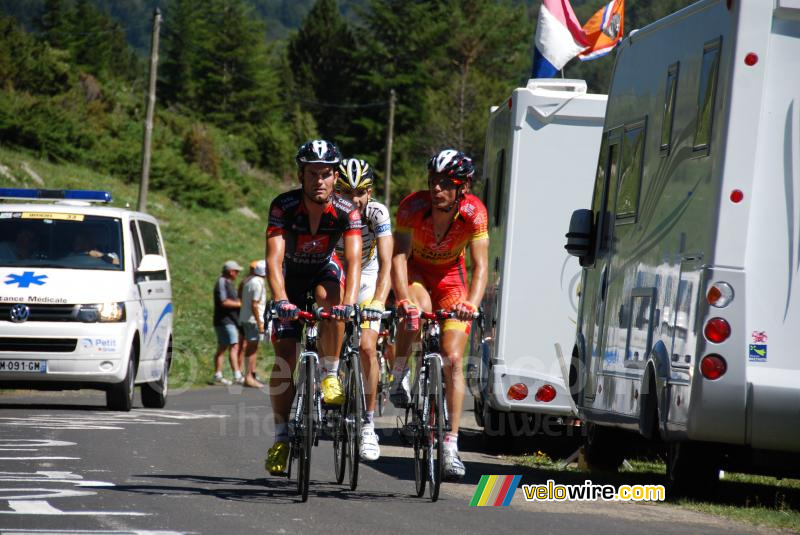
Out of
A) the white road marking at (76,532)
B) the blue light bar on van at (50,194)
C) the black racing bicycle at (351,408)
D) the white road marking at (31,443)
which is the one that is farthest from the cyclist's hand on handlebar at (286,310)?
the blue light bar on van at (50,194)

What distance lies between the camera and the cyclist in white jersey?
8820 millimetres

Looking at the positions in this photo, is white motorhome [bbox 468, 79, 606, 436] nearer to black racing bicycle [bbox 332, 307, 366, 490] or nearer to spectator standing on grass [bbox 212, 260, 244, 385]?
black racing bicycle [bbox 332, 307, 366, 490]

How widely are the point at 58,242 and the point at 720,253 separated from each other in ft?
30.2

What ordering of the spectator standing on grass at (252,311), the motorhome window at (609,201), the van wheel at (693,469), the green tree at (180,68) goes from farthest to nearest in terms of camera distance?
the green tree at (180,68) → the spectator standing on grass at (252,311) → the motorhome window at (609,201) → the van wheel at (693,469)

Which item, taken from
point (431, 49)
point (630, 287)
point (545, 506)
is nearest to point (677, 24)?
point (630, 287)

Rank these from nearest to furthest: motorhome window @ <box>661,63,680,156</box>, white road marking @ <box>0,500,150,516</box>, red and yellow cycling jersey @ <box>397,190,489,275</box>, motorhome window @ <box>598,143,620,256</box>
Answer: white road marking @ <box>0,500,150,516</box>
red and yellow cycling jersey @ <box>397,190,489,275</box>
motorhome window @ <box>661,63,680,156</box>
motorhome window @ <box>598,143,620,256</box>

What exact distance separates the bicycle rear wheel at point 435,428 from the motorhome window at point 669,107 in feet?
7.62

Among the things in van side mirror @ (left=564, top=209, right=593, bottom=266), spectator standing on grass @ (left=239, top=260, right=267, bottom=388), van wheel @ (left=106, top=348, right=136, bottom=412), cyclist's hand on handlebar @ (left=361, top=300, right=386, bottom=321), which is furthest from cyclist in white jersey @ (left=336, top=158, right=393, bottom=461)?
spectator standing on grass @ (left=239, top=260, right=267, bottom=388)

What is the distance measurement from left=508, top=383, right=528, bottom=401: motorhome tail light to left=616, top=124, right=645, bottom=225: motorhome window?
2065 mm

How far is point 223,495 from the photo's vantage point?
8.66 meters

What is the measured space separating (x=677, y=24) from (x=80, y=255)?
319 inches

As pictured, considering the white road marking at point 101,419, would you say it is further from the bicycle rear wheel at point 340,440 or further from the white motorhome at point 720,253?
the white motorhome at point 720,253

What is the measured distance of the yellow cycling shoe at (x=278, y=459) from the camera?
8.83 metres

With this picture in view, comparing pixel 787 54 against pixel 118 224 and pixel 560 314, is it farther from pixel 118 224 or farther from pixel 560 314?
pixel 118 224
